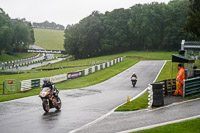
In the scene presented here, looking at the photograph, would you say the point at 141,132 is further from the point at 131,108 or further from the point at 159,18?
the point at 159,18

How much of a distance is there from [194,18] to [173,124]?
94.1 ft

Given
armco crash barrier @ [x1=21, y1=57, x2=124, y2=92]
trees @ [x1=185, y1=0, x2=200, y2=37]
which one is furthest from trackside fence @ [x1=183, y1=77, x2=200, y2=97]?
trees @ [x1=185, y1=0, x2=200, y2=37]

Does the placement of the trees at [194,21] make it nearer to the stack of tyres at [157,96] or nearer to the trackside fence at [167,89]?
the trackside fence at [167,89]

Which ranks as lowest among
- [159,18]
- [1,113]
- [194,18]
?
[1,113]

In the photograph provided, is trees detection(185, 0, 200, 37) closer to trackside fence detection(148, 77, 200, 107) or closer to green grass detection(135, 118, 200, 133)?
trackside fence detection(148, 77, 200, 107)

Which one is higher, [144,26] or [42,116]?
[144,26]

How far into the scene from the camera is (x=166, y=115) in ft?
45.5

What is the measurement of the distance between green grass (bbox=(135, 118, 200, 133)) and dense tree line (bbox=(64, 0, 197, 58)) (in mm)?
86448

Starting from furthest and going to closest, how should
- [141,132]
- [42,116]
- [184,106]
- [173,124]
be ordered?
[184,106]
[42,116]
[173,124]
[141,132]

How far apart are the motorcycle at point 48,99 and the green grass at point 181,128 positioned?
6844 millimetres

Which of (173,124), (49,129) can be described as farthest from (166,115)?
(49,129)

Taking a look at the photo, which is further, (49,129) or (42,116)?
(42,116)

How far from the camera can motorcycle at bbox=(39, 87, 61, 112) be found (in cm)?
1585

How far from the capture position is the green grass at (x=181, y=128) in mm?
10327
